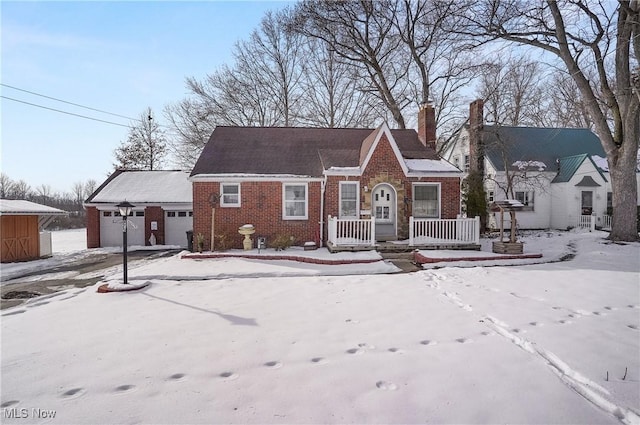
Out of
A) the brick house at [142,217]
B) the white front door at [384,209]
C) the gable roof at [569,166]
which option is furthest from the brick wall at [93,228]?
the gable roof at [569,166]

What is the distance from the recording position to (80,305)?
20.1 ft

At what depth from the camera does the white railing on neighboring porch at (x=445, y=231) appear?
11.2 meters

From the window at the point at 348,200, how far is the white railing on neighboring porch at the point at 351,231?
0.77 m

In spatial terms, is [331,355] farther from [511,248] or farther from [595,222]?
[595,222]

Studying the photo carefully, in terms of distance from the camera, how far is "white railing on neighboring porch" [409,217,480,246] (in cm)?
1123

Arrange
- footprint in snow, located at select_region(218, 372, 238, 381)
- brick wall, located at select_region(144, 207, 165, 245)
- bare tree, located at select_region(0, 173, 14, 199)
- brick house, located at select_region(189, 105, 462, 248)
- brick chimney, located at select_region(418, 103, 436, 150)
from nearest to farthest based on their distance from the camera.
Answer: footprint in snow, located at select_region(218, 372, 238, 381)
brick house, located at select_region(189, 105, 462, 248)
brick chimney, located at select_region(418, 103, 436, 150)
brick wall, located at select_region(144, 207, 165, 245)
bare tree, located at select_region(0, 173, 14, 199)

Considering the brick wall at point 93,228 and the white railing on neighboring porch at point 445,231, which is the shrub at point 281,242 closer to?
the white railing on neighboring porch at point 445,231

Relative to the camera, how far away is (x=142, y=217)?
16984 mm

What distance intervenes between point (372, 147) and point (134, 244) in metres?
13.2

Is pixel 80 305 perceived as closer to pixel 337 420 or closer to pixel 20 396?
pixel 20 396

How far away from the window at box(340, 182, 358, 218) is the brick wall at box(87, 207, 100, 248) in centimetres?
1295

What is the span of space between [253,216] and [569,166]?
19867mm

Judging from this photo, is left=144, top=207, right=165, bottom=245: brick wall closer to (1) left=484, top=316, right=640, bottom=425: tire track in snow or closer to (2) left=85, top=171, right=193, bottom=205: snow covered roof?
(2) left=85, top=171, right=193, bottom=205: snow covered roof

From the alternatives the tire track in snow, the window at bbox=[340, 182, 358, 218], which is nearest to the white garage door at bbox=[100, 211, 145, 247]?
the window at bbox=[340, 182, 358, 218]
